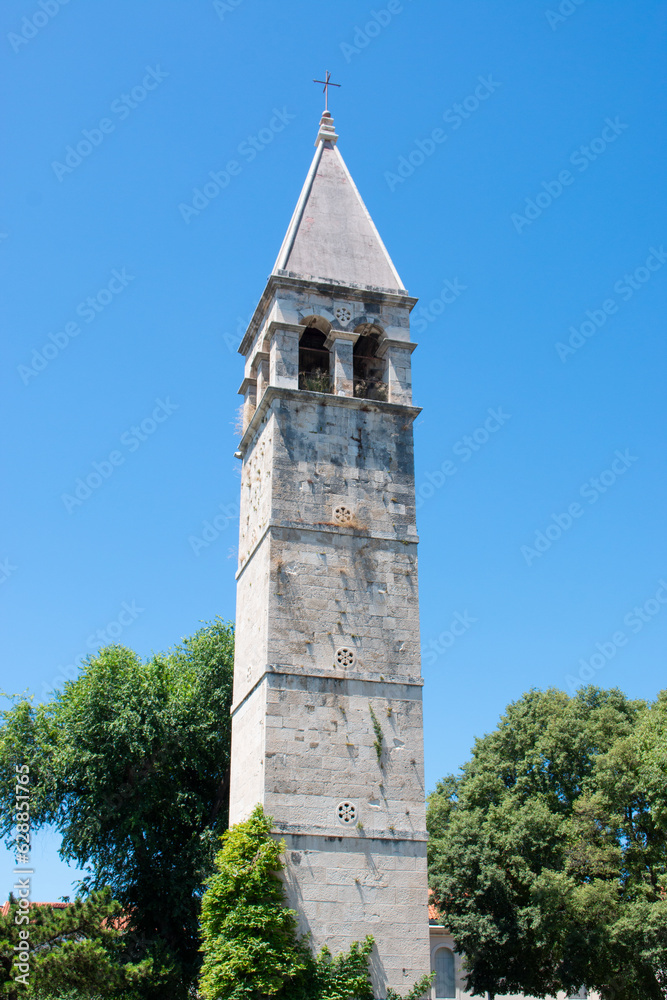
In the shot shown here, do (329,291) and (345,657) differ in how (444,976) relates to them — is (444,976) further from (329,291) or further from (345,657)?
(329,291)

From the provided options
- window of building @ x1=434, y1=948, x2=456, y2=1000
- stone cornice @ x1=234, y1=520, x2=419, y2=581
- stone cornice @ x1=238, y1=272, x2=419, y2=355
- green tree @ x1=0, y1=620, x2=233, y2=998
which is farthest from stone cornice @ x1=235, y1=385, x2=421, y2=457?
window of building @ x1=434, y1=948, x2=456, y2=1000

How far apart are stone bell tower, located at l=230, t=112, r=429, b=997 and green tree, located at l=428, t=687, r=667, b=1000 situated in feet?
29.7

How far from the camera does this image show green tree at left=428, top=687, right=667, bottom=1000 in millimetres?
25094

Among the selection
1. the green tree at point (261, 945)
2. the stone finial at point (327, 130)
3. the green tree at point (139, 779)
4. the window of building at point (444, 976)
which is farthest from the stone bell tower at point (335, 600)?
the window of building at point (444, 976)

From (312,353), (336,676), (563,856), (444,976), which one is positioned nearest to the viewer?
(336,676)

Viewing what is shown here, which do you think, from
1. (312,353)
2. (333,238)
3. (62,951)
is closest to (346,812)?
(62,951)

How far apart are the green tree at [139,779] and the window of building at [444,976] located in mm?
16886

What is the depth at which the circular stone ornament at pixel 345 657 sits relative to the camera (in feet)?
60.0

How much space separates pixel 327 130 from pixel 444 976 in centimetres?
3172

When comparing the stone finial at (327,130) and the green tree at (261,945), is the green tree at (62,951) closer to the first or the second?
the green tree at (261,945)

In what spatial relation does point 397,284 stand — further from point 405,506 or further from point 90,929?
point 90,929

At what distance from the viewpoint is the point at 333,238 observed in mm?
22359

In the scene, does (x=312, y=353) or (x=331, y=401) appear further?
(x=312, y=353)

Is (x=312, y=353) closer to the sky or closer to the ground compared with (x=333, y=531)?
closer to the sky
